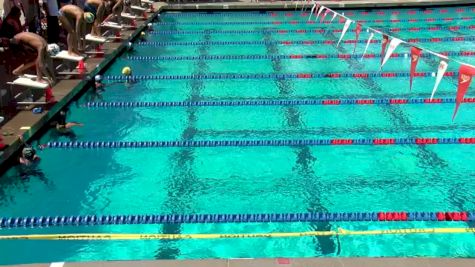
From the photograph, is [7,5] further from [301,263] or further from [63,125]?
[301,263]

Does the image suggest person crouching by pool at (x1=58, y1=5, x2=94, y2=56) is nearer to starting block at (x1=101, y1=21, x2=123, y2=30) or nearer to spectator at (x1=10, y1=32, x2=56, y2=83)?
spectator at (x1=10, y1=32, x2=56, y2=83)

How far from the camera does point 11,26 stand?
714 cm

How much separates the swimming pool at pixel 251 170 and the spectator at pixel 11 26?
137cm

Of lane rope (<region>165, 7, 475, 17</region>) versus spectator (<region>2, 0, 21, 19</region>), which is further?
lane rope (<region>165, 7, 475, 17</region>)

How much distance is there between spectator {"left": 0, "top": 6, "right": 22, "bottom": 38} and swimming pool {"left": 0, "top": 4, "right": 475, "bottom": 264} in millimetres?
1371

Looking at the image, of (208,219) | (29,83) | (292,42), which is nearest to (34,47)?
(29,83)

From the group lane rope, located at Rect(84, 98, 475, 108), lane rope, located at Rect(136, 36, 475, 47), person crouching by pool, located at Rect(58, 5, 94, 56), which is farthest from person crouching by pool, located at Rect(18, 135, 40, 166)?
lane rope, located at Rect(136, 36, 475, 47)

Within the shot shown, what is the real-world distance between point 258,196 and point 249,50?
22.0ft

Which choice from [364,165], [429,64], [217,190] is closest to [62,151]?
[217,190]

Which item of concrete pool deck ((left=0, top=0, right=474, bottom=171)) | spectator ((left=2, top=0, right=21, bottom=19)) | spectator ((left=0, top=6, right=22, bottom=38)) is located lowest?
concrete pool deck ((left=0, top=0, right=474, bottom=171))

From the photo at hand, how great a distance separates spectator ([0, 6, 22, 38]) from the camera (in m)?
7.02

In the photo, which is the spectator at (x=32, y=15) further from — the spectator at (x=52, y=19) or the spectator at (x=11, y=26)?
the spectator at (x=11, y=26)

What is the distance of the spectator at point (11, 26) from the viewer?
7020 millimetres

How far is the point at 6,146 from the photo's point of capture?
554cm
